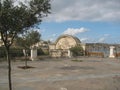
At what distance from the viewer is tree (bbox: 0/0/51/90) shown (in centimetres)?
1110

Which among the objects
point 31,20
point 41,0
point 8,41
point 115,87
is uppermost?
point 41,0

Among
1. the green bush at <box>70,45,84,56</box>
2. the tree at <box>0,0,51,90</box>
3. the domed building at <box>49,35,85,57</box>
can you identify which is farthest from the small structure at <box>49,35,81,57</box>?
the tree at <box>0,0,51,90</box>

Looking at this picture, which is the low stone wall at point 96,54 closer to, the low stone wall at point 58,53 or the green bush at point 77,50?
the green bush at point 77,50

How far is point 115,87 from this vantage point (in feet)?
55.4

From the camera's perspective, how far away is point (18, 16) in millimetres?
11234

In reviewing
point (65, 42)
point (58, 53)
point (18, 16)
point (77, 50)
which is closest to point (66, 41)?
point (65, 42)

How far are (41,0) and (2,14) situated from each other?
5.35 feet

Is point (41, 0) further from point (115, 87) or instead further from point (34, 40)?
point (34, 40)

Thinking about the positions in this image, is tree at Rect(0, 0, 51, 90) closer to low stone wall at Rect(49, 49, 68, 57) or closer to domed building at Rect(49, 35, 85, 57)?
low stone wall at Rect(49, 49, 68, 57)

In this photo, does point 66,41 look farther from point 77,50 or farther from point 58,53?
point 77,50

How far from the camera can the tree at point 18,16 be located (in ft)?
36.4

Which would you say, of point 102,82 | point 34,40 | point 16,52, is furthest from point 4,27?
point 16,52

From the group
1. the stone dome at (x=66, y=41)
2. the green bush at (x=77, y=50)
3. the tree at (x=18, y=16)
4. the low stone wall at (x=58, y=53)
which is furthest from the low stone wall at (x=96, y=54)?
the tree at (x=18, y=16)

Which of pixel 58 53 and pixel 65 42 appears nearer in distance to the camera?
pixel 58 53
